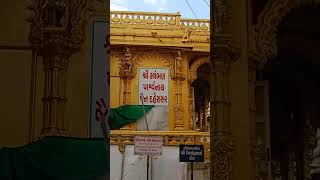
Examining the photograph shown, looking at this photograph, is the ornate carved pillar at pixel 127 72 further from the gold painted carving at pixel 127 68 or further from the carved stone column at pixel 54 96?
the carved stone column at pixel 54 96

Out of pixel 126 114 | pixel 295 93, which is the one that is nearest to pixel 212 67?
pixel 295 93

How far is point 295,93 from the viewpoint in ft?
47.1

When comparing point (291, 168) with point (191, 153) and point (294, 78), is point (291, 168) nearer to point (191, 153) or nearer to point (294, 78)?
point (191, 153)

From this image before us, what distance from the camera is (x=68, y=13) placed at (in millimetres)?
8141

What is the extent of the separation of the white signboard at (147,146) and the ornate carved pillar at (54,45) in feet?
35.5

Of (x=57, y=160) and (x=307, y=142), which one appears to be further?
(x=307, y=142)

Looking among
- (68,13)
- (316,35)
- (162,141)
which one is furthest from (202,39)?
(68,13)

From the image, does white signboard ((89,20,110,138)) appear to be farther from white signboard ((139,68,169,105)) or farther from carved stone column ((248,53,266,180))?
white signboard ((139,68,169,105))

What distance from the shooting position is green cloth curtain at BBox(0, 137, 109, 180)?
7.49 m

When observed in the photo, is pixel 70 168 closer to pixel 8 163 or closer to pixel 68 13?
pixel 8 163

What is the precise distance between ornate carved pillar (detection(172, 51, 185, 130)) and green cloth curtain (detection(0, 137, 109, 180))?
41.4 ft

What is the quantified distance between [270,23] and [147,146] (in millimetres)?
10022

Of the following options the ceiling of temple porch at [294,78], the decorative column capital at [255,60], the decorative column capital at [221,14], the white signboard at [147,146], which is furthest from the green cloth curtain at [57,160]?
the white signboard at [147,146]

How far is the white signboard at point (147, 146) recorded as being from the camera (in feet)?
61.6
